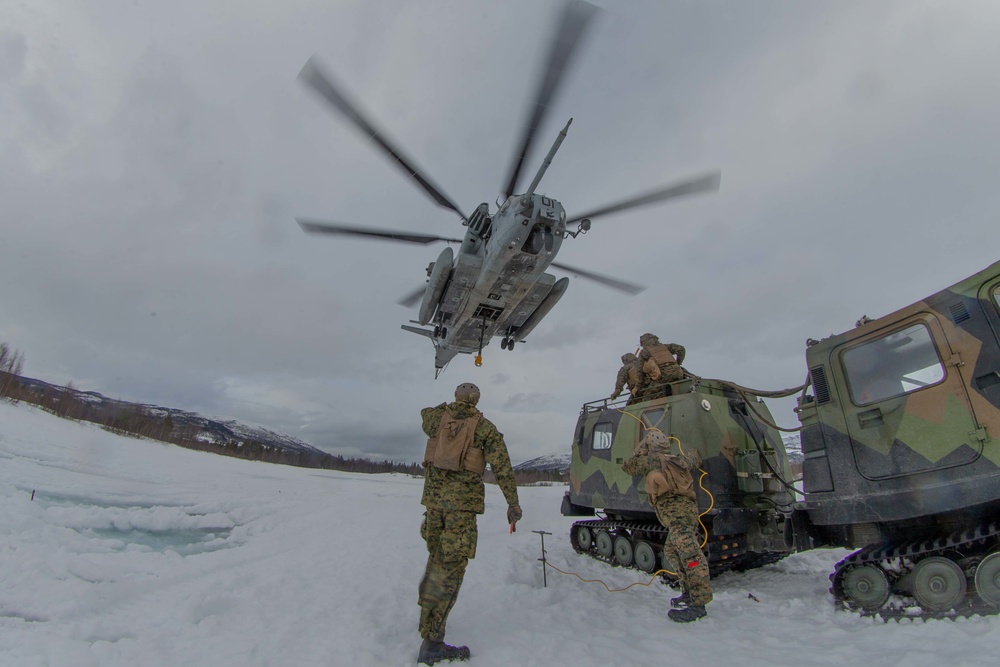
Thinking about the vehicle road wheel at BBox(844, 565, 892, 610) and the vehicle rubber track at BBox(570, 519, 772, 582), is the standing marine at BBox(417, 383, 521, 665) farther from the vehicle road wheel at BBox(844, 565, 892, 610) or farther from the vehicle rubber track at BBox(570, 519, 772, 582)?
the vehicle rubber track at BBox(570, 519, 772, 582)

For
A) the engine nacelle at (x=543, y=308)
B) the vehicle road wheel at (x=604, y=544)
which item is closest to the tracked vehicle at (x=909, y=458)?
the vehicle road wheel at (x=604, y=544)

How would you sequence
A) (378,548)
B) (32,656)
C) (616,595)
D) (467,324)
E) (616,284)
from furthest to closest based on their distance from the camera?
(467,324) → (616,284) → (378,548) → (616,595) → (32,656)

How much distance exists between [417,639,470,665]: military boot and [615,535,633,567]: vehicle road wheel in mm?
4680

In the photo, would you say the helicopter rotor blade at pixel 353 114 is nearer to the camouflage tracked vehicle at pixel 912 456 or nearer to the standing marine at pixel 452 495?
the standing marine at pixel 452 495

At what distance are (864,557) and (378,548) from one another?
6.34 metres

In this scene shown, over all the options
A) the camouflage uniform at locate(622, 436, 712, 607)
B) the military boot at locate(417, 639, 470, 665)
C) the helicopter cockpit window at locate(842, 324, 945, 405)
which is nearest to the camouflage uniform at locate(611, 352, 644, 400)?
the camouflage uniform at locate(622, 436, 712, 607)

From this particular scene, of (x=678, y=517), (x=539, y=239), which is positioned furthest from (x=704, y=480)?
(x=539, y=239)

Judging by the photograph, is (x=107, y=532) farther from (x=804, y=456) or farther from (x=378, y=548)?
(x=804, y=456)

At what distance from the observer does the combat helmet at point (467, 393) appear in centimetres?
427

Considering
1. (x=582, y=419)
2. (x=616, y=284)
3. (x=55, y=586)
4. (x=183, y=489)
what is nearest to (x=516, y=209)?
(x=616, y=284)

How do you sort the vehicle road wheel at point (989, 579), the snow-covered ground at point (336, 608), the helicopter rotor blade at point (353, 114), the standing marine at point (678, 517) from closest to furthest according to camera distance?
the snow-covered ground at point (336, 608) → the vehicle road wheel at point (989, 579) → the standing marine at point (678, 517) → the helicopter rotor blade at point (353, 114)

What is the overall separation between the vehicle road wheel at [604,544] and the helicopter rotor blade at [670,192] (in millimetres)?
5634

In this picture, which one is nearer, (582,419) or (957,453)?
(957,453)

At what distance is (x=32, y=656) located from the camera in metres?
2.73
